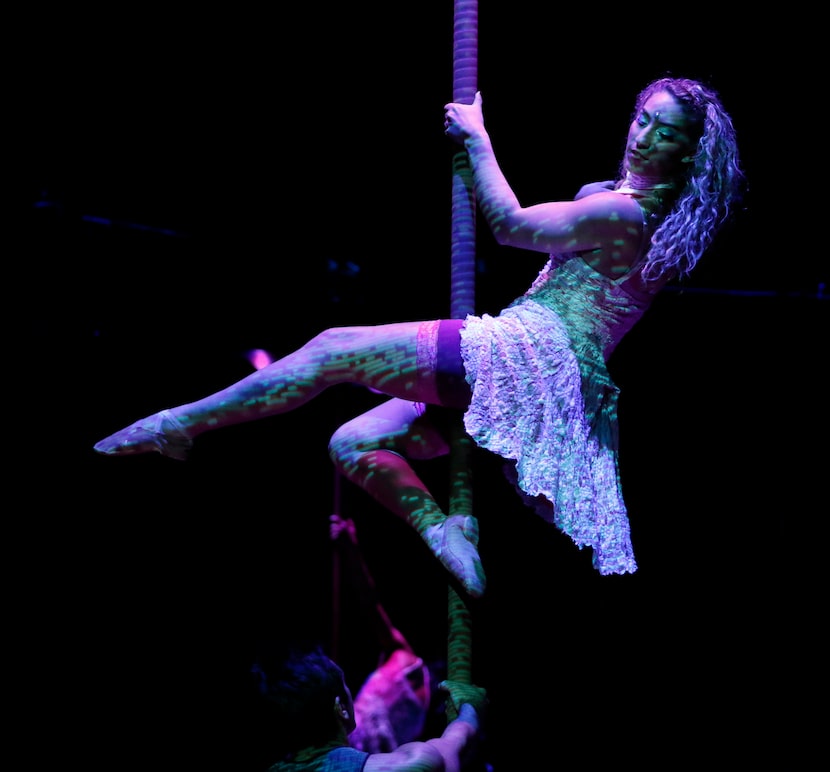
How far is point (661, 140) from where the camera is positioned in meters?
2.41

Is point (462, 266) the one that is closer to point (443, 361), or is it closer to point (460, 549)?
point (443, 361)

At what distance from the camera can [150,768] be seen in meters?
3.74

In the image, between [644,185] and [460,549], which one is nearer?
[460,549]

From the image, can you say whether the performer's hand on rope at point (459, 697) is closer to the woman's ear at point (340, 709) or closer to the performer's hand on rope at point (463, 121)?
the woman's ear at point (340, 709)

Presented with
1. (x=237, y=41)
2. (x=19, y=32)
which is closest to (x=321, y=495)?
(x=237, y=41)

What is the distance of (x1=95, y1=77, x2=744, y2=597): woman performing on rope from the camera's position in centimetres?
232

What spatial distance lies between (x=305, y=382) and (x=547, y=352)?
552 millimetres

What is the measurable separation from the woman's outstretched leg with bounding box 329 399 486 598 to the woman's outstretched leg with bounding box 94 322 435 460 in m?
0.23

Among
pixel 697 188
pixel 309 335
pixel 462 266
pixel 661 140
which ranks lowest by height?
pixel 309 335

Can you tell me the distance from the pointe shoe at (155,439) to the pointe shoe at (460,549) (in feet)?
1.97

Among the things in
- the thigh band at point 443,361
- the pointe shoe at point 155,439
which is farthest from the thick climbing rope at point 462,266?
the pointe shoe at point 155,439

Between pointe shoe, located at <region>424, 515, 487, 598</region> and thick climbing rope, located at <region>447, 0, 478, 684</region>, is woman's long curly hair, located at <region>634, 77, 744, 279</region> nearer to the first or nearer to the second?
thick climbing rope, located at <region>447, 0, 478, 684</region>

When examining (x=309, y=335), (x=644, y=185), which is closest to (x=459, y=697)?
(x=644, y=185)

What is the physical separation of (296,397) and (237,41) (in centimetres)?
190
